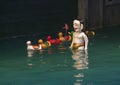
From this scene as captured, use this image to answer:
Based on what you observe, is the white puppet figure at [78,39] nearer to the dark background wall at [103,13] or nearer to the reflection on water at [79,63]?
the reflection on water at [79,63]

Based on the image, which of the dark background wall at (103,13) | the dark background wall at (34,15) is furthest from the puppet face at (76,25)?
the dark background wall at (103,13)

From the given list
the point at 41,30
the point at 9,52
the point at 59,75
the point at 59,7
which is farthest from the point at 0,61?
the point at 59,7

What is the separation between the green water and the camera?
37.5 feet

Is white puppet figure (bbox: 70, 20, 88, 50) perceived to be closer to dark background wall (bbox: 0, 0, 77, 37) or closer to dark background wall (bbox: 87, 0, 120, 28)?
dark background wall (bbox: 0, 0, 77, 37)

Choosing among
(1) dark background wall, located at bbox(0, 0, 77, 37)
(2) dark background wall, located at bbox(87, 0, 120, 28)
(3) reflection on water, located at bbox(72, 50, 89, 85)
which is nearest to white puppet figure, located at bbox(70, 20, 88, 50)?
(3) reflection on water, located at bbox(72, 50, 89, 85)

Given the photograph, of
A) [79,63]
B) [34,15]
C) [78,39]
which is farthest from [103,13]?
[79,63]

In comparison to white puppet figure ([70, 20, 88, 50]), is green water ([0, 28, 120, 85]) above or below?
below

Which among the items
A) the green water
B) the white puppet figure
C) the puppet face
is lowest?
the green water

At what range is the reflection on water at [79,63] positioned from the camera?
11.5 m

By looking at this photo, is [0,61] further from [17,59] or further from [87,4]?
[87,4]

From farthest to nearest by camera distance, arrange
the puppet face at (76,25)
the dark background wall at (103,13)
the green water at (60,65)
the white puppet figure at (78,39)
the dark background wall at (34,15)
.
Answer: the dark background wall at (103,13), the dark background wall at (34,15), the white puppet figure at (78,39), the puppet face at (76,25), the green water at (60,65)

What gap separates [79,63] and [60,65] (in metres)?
0.60

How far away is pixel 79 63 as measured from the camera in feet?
44.1

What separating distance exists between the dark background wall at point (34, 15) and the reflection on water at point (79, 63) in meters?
5.64
